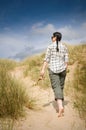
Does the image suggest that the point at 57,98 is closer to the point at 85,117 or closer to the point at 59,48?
the point at 85,117

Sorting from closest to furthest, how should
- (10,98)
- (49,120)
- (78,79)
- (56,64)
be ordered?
1. (10,98)
2. (49,120)
3. (56,64)
4. (78,79)

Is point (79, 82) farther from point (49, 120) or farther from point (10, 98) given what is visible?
point (10, 98)

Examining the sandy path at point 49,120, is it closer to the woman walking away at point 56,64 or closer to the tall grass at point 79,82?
the tall grass at point 79,82

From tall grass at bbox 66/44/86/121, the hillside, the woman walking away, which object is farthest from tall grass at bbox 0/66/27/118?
tall grass at bbox 66/44/86/121

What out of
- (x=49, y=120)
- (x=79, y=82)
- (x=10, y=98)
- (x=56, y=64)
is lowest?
(x=49, y=120)

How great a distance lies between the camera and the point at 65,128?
16.5 feet

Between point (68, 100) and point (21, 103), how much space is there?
204cm

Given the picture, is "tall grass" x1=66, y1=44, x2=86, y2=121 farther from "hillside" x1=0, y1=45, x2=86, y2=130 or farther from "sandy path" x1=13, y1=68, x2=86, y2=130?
"sandy path" x1=13, y1=68, x2=86, y2=130

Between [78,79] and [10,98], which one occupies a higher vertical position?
[78,79]

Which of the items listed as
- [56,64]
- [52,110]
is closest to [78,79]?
[52,110]

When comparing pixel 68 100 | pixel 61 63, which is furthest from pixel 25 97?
pixel 68 100

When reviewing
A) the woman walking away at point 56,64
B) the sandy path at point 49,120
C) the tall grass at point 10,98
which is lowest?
the sandy path at point 49,120

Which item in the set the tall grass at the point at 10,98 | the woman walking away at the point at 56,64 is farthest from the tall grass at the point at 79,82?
the tall grass at the point at 10,98

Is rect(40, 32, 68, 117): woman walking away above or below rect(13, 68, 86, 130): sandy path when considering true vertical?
above
